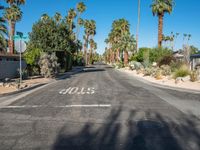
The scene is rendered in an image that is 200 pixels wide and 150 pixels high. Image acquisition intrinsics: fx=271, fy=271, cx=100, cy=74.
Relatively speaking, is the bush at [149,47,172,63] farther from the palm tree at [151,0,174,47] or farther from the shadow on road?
the shadow on road

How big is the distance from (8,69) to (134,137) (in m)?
23.4

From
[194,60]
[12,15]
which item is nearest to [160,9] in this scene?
[194,60]

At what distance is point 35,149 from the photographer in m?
6.02

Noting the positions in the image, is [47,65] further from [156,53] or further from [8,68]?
[156,53]

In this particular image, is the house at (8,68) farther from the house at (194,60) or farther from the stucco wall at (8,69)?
the house at (194,60)

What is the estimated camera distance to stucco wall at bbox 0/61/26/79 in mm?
26475

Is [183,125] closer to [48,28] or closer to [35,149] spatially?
[35,149]

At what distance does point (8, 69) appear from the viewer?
27.8 m

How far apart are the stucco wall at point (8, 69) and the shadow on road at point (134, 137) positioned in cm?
2035

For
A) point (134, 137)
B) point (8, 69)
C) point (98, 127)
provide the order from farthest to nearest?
1. point (8, 69)
2. point (98, 127)
3. point (134, 137)

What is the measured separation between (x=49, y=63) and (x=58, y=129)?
834 inches

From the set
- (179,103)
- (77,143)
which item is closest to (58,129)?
(77,143)

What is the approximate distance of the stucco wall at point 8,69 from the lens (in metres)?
26.5

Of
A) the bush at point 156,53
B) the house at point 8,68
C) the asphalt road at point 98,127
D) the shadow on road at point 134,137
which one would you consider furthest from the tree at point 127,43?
the shadow on road at point 134,137
